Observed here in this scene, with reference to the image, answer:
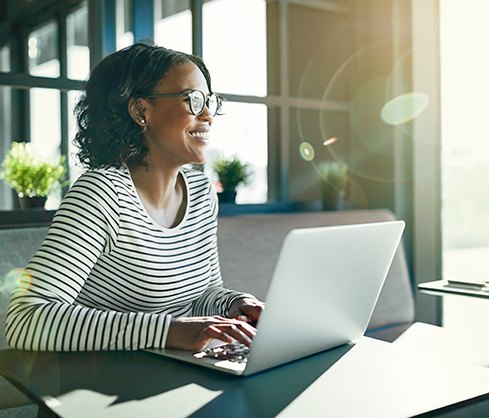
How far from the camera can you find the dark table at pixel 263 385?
69cm

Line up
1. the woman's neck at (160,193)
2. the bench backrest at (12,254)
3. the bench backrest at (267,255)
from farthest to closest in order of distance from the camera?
1. the bench backrest at (267,255)
2. the bench backrest at (12,254)
3. the woman's neck at (160,193)

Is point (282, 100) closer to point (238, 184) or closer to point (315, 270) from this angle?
point (238, 184)

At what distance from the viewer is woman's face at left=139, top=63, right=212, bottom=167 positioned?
1422 mm

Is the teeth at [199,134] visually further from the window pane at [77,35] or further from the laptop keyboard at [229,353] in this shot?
the window pane at [77,35]

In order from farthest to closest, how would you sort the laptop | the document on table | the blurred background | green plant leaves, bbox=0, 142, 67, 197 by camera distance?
the blurred background → green plant leaves, bbox=0, 142, 67, 197 → the laptop → the document on table

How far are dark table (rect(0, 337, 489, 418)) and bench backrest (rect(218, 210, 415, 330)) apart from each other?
1.18m

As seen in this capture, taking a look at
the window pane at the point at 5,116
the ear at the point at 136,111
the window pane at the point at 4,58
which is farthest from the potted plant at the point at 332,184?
the window pane at the point at 4,58

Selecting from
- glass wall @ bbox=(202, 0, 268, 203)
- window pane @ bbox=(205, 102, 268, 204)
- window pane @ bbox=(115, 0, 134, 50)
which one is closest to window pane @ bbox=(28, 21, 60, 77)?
window pane @ bbox=(115, 0, 134, 50)

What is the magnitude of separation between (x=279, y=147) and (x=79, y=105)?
153cm

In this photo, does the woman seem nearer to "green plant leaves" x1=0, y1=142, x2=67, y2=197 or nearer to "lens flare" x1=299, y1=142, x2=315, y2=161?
"green plant leaves" x1=0, y1=142, x2=67, y2=197

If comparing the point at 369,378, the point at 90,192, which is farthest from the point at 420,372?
the point at 90,192

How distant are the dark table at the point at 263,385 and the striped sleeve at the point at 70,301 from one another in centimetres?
3

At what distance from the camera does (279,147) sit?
9.48ft

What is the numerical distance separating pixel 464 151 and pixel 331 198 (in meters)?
0.87
